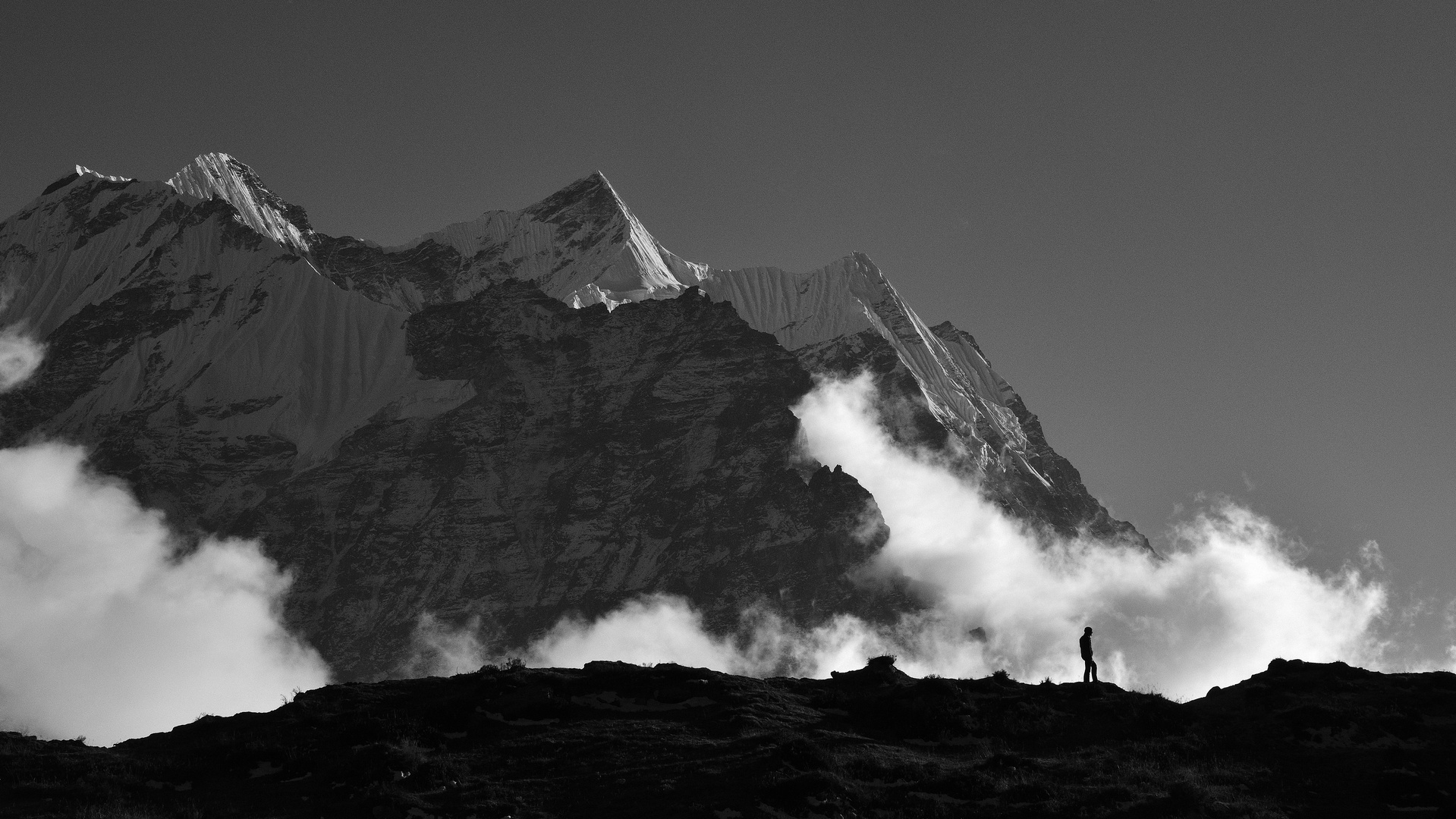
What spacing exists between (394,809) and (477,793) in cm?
192

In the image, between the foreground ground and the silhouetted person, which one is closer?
the foreground ground

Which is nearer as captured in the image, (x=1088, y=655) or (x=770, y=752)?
(x=770, y=752)

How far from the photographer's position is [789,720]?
143 ft

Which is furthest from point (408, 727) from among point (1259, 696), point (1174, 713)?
point (1259, 696)

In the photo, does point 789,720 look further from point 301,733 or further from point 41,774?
point 41,774

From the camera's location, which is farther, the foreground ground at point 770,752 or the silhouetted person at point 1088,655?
the silhouetted person at point 1088,655

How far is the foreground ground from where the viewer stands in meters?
36.1

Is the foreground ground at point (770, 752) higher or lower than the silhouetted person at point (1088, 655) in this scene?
lower

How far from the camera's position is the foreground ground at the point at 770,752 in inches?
1421

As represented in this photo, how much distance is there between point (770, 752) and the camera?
39000mm

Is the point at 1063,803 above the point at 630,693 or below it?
below

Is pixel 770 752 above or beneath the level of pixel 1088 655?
beneath

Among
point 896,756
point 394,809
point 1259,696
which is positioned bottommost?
point 394,809

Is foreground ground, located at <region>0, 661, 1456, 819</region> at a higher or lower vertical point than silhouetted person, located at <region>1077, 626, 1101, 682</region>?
lower
